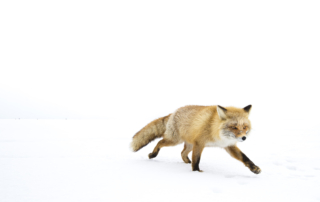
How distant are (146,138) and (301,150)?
12.3 ft

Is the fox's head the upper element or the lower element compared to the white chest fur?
upper

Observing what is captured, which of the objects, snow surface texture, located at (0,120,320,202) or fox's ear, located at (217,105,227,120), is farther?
fox's ear, located at (217,105,227,120)

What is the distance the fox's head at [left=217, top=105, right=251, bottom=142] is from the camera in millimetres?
3098

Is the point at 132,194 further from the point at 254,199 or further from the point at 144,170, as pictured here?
the point at 254,199

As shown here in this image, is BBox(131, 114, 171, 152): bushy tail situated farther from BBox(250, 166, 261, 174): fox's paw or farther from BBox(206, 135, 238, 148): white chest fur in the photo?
BBox(250, 166, 261, 174): fox's paw

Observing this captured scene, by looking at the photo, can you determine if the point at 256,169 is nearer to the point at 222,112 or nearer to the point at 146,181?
the point at 222,112

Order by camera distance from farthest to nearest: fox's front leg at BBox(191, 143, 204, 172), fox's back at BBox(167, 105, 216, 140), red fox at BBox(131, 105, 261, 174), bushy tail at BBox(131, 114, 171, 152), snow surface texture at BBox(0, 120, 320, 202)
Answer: bushy tail at BBox(131, 114, 171, 152), fox's back at BBox(167, 105, 216, 140), fox's front leg at BBox(191, 143, 204, 172), red fox at BBox(131, 105, 261, 174), snow surface texture at BBox(0, 120, 320, 202)

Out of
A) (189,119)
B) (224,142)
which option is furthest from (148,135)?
(224,142)

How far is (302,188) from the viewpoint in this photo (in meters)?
2.65

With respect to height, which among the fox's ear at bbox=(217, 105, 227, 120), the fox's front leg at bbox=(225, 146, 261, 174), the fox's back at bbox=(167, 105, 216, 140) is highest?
the fox's ear at bbox=(217, 105, 227, 120)

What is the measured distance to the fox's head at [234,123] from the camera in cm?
310

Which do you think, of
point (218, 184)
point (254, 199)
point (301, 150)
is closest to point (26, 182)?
point (218, 184)

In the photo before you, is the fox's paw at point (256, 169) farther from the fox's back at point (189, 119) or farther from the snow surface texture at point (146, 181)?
the fox's back at point (189, 119)

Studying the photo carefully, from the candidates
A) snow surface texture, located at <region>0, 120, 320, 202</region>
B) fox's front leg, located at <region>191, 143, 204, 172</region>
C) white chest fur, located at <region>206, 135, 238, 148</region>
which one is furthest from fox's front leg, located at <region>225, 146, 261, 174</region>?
fox's front leg, located at <region>191, 143, 204, 172</region>
